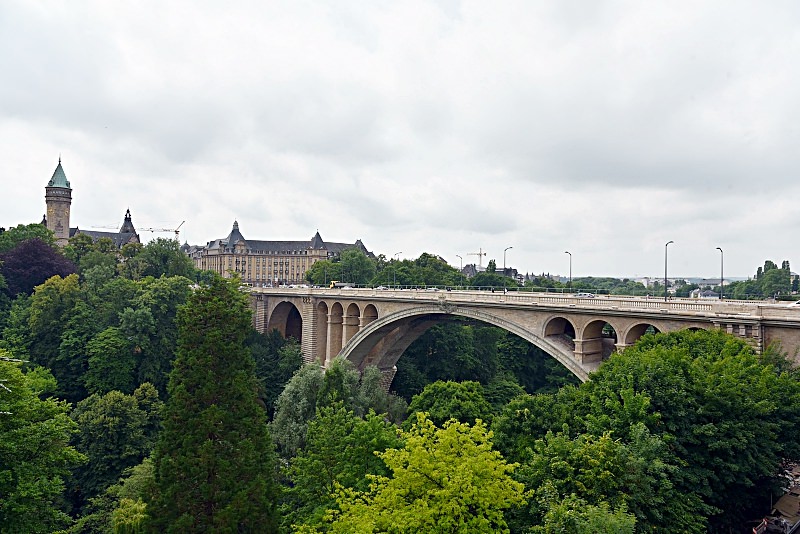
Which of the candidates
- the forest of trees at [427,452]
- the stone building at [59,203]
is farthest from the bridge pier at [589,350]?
the stone building at [59,203]

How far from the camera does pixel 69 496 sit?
3481cm

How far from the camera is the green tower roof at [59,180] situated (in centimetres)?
11056

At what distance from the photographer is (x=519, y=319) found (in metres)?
33.6

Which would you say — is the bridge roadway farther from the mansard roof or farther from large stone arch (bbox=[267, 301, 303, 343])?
the mansard roof

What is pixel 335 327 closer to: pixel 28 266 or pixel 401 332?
pixel 401 332

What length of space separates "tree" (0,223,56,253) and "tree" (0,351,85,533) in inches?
2059

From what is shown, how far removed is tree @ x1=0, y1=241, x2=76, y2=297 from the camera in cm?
5784

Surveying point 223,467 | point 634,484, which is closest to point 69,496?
point 223,467

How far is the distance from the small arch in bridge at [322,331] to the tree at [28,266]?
27334mm

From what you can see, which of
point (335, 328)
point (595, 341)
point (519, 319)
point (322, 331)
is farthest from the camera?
point (322, 331)

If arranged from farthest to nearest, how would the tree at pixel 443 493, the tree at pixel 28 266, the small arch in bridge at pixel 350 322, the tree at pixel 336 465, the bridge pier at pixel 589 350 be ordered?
the tree at pixel 28 266, the small arch in bridge at pixel 350 322, the bridge pier at pixel 589 350, the tree at pixel 336 465, the tree at pixel 443 493

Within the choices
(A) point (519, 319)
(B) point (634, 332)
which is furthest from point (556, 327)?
(B) point (634, 332)

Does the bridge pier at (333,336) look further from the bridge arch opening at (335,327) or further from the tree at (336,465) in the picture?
the tree at (336,465)

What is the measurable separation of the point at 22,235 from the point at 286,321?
3530cm
